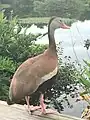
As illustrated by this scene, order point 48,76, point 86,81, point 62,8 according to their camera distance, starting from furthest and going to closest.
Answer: point 62,8 → point 86,81 → point 48,76

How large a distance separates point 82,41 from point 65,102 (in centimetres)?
55

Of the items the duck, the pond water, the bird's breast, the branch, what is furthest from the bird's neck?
the pond water

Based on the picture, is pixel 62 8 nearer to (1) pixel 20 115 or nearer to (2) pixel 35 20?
(2) pixel 35 20

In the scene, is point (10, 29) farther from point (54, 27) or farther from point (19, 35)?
point (54, 27)

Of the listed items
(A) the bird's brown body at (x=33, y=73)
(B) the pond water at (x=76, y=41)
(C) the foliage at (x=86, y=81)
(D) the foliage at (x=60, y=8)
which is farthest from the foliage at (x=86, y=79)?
(A) the bird's brown body at (x=33, y=73)

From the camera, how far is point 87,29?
9.83ft

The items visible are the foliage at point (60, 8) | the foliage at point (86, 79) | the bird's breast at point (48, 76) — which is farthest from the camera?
the foliage at point (60, 8)

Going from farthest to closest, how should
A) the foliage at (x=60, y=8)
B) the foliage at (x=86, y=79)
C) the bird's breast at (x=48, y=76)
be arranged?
the foliage at (x=60, y=8) < the foliage at (x=86, y=79) < the bird's breast at (x=48, y=76)

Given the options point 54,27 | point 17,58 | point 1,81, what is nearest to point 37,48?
point 17,58

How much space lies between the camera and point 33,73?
5.51 ft

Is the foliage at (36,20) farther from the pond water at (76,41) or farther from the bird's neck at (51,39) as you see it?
the bird's neck at (51,39)

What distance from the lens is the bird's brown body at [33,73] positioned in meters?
1.67

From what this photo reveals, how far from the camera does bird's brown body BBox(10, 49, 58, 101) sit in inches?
65.9

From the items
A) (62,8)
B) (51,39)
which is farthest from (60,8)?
(51,39)
